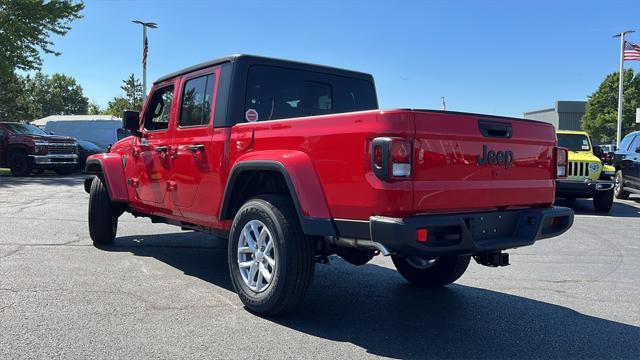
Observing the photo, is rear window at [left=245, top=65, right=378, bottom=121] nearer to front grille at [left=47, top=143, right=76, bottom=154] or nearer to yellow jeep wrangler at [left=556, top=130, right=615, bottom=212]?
yellow jeep wrangler at [left=556, top=130, right=615, bottom=212]

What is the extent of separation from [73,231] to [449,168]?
6.48m

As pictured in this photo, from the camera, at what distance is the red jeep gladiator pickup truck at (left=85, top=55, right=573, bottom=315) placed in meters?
3.40

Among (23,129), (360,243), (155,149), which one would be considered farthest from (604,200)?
(23,129)

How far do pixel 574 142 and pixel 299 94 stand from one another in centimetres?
1047

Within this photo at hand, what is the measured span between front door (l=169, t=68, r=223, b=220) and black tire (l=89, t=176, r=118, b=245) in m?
1.92

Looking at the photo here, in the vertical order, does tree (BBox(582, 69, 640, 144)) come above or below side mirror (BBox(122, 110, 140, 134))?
above

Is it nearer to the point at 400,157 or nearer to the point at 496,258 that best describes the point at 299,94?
the point at 400,157

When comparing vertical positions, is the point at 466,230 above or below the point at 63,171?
above

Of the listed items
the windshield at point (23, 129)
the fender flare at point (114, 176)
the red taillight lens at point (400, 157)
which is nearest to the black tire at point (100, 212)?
the fender flare at point (114, 176)

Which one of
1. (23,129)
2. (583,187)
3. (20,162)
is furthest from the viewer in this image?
(23,129)

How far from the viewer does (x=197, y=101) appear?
5211 millimetres

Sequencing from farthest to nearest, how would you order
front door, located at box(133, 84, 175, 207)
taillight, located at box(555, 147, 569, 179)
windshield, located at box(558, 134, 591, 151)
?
windshield, located at box(558, 134, 591, 151) → front door, located at box(133, 84, 175, 207) → taillight, located at box(555, 147, 569, 179)

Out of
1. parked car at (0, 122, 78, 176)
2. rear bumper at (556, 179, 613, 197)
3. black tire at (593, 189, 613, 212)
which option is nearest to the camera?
rear bumper at (556, 179, 613, 197)

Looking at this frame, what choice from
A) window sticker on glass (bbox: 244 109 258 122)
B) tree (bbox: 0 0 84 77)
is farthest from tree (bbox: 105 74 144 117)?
window sticker on glass (bbox: 244 109 258 122)
